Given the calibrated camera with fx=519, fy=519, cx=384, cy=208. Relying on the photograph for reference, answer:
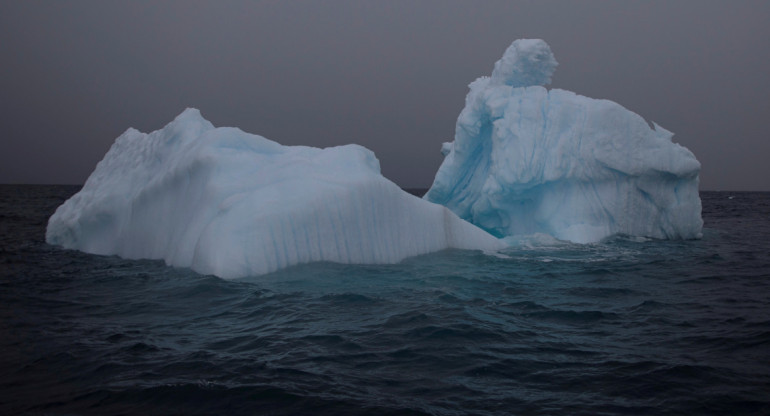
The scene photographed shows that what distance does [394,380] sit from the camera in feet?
14.3

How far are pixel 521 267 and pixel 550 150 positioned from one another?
6168mm

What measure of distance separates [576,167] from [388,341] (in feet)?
35.7

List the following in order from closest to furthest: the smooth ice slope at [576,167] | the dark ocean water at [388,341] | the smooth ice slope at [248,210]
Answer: the dark ocean water at [388,341] → the smooth ice slope at [248,210] → the smooth ice slope at [576,167]

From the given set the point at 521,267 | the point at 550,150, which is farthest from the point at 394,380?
the point at 550,150

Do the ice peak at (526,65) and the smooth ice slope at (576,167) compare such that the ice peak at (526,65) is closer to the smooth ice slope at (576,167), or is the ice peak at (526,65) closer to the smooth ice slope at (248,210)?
the smooth ice slope at (576,167)

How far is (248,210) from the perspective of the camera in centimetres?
895

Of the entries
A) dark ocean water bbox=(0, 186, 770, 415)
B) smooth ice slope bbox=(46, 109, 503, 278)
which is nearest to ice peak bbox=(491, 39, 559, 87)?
smooth ice slope bbox=(46, 109, 503, 278)

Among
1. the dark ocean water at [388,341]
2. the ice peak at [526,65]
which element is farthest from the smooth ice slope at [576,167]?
the dark ocean water at [388,341]

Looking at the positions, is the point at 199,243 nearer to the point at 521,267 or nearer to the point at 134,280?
the point at 134,280

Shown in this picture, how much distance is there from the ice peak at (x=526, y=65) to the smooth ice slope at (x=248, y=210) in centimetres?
728

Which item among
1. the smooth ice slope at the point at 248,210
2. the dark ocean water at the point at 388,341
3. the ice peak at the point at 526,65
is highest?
the ice peak at the point at 526,65

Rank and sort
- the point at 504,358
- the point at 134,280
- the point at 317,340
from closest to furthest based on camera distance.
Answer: the point at 504,358 < the point at 317,340 < the point at 134,280

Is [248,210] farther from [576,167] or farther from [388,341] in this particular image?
[576,167]

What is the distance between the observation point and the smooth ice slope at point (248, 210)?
8828mm
